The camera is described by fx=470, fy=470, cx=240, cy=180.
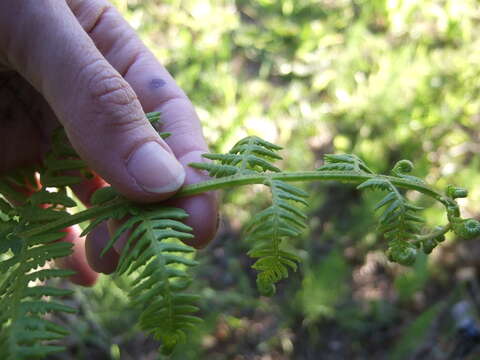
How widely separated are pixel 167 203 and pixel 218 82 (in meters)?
2.46

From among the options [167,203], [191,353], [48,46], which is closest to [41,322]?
[167,203]

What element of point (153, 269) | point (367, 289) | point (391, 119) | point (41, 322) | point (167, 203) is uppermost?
point (391, 119)

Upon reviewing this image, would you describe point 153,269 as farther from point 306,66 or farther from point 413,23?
point 413,23

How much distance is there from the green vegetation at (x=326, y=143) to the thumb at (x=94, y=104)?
5.40 feet

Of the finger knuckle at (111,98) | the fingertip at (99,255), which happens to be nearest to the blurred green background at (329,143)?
the fingertip at (99,255)

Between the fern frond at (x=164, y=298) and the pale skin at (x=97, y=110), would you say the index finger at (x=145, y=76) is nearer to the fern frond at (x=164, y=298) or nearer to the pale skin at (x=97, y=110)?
the pale skin at (x=97, y=110)

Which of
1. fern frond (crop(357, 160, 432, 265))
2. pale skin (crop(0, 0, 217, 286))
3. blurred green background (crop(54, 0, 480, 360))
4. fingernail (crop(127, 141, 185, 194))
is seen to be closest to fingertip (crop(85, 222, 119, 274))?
pale skin (crop(0, 0, 217, 286))

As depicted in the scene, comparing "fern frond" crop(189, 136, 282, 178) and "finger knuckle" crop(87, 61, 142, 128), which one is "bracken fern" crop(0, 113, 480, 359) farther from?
"finger knuckle" crop(87, 61, 142, 128)

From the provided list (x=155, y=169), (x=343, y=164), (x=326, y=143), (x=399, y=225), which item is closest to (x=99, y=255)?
(x=155, y=169)

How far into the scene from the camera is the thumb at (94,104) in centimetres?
148

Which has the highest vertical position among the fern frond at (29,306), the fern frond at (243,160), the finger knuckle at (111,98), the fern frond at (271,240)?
the finger knuckle at (111,98)

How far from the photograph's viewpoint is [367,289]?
3668mm

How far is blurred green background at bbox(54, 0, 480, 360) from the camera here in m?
3.35

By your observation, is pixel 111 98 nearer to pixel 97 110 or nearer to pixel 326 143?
pixel 97 110
